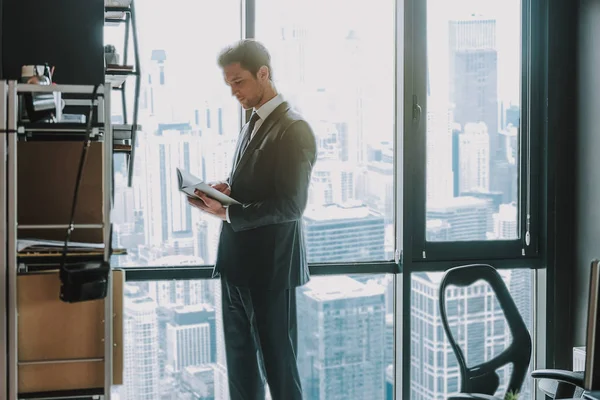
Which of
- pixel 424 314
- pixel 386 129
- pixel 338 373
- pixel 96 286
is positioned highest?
pixel 386 129

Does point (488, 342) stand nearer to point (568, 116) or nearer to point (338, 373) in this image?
point (338, 373)

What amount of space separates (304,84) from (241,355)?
1.26m

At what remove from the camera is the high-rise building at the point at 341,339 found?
3.50 m

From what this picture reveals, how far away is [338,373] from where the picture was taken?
3537 mm

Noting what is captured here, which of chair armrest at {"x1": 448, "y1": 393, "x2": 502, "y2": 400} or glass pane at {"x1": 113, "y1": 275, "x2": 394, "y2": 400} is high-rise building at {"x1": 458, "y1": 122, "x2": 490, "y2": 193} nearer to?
glass pane at {"x1": 113, "y1": 275, "x2": 394, "y2": 400}

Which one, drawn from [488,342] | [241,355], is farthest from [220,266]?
[488,342]

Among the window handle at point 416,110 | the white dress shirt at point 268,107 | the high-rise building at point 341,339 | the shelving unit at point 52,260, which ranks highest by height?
the window handle at point 416,110

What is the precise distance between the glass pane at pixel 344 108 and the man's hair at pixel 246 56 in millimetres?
558

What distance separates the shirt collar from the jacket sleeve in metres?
0.13

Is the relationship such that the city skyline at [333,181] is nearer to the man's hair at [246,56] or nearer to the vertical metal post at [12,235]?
the man's hair at [246,56]

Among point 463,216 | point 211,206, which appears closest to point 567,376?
point 463,216

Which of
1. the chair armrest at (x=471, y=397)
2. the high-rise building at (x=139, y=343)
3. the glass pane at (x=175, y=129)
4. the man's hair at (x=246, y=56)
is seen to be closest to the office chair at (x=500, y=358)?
the chair armrest at (x=471, y=397)

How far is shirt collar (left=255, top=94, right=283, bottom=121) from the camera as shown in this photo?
2861 mm

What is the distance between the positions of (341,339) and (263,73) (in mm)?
1337
